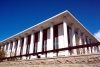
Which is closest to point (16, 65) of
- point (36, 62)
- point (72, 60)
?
point (36, 62)

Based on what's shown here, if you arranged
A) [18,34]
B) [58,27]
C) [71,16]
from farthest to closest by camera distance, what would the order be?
1. [18,34]
2. [58,27]
3. [71,16]

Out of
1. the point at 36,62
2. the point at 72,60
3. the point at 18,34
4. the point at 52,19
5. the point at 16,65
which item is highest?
the point at 52,19

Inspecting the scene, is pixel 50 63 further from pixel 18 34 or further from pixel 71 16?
pixel 18 34

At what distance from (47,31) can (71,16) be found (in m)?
6.42

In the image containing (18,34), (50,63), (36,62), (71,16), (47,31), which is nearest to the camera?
(50,63)

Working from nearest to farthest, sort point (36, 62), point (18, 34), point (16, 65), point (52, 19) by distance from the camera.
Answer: point (36, 62) → point (16, 65) → point (52, 19) → point (18, 34)

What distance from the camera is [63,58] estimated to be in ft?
11.9

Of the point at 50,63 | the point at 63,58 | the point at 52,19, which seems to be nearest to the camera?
the point at 63,58

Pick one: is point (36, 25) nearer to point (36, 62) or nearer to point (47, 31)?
point (47, 31)

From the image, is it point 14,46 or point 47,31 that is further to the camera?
point 14,46

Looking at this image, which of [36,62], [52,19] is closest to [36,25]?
[52,19]

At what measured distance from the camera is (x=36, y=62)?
468cm

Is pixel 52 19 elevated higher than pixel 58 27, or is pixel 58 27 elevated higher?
pixel 52 19

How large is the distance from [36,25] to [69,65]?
1553 cm
